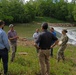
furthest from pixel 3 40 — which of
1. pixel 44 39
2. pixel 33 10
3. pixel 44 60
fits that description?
pixel 33 10

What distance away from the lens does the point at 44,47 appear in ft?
30.0

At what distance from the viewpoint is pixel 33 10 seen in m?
98.1

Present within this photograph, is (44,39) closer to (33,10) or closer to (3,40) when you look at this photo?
(3,40)

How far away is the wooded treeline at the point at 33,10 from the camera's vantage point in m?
86.4

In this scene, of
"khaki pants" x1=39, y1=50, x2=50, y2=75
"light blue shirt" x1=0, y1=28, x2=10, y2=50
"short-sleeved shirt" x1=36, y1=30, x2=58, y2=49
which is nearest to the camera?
"light blue shirt" x1=0, y1=28, x2=10, y2=50

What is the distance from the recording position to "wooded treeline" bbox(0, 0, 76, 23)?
86.4 meters

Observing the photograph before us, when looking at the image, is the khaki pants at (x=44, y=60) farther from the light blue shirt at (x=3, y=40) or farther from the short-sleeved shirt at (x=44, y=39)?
the light blue shirt at (x=3, y=40)

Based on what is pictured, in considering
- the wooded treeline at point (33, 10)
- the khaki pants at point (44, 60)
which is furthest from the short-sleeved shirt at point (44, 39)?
the wooded treeline at point (33, 10)

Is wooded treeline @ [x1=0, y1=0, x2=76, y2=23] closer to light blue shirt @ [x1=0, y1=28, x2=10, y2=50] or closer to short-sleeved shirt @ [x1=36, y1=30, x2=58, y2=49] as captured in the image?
short-sleeved shirt @ [x1=36, y1=30, x2=58, y2=49]

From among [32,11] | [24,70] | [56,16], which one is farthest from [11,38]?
[56,16]

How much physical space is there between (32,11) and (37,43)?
288 ft

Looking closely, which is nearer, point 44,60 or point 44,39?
point 44,39

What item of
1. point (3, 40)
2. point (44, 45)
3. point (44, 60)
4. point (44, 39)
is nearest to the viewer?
point (3, 40)

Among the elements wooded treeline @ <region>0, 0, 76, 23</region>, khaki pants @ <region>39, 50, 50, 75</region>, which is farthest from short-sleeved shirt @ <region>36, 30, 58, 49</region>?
wooded treeline @ <region>0, 0, 76, 23</region>
